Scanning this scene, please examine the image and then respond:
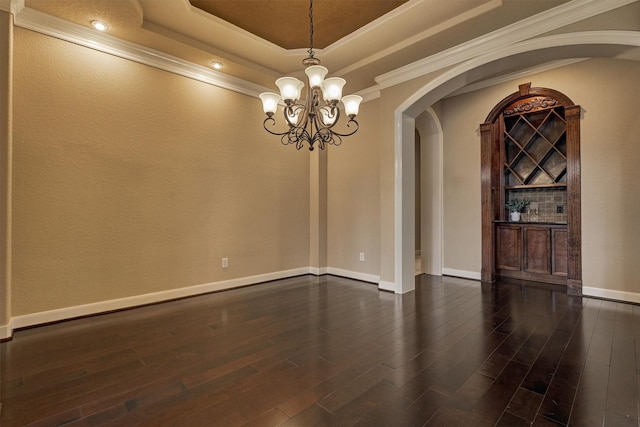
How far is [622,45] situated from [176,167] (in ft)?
15.1

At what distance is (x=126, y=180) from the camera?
11.2ft

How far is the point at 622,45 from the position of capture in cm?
257

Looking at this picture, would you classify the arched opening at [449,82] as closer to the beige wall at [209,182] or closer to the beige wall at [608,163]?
the beige wall at [209,182]

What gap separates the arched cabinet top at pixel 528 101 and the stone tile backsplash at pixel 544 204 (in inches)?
52.3

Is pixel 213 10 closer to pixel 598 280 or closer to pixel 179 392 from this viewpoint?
pixel 179 392

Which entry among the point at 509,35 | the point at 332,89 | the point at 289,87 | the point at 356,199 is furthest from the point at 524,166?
the point at 289,87

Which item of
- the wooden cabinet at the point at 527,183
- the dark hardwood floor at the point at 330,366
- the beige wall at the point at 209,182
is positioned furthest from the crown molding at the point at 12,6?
the wooden cabinet at the point at 527,183

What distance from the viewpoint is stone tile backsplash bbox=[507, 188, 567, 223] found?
188 inches

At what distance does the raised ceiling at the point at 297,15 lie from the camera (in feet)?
9.71

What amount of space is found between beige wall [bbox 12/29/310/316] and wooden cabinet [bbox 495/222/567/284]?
Result: 374 cm

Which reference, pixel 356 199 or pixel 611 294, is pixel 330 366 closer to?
pixel 356 199

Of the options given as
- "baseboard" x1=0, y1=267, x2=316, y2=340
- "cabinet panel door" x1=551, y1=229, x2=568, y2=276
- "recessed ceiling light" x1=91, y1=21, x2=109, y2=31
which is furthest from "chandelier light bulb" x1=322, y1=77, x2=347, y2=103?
"cabinet panel door" x1=551, y1=229, x2=568, y2=276

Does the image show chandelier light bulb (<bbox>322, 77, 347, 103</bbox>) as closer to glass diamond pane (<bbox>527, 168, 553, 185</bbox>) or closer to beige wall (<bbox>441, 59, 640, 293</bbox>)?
beige wall (<bbox>441, 59, 640, 293</bbox>)

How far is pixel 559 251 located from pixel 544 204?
88 cm
